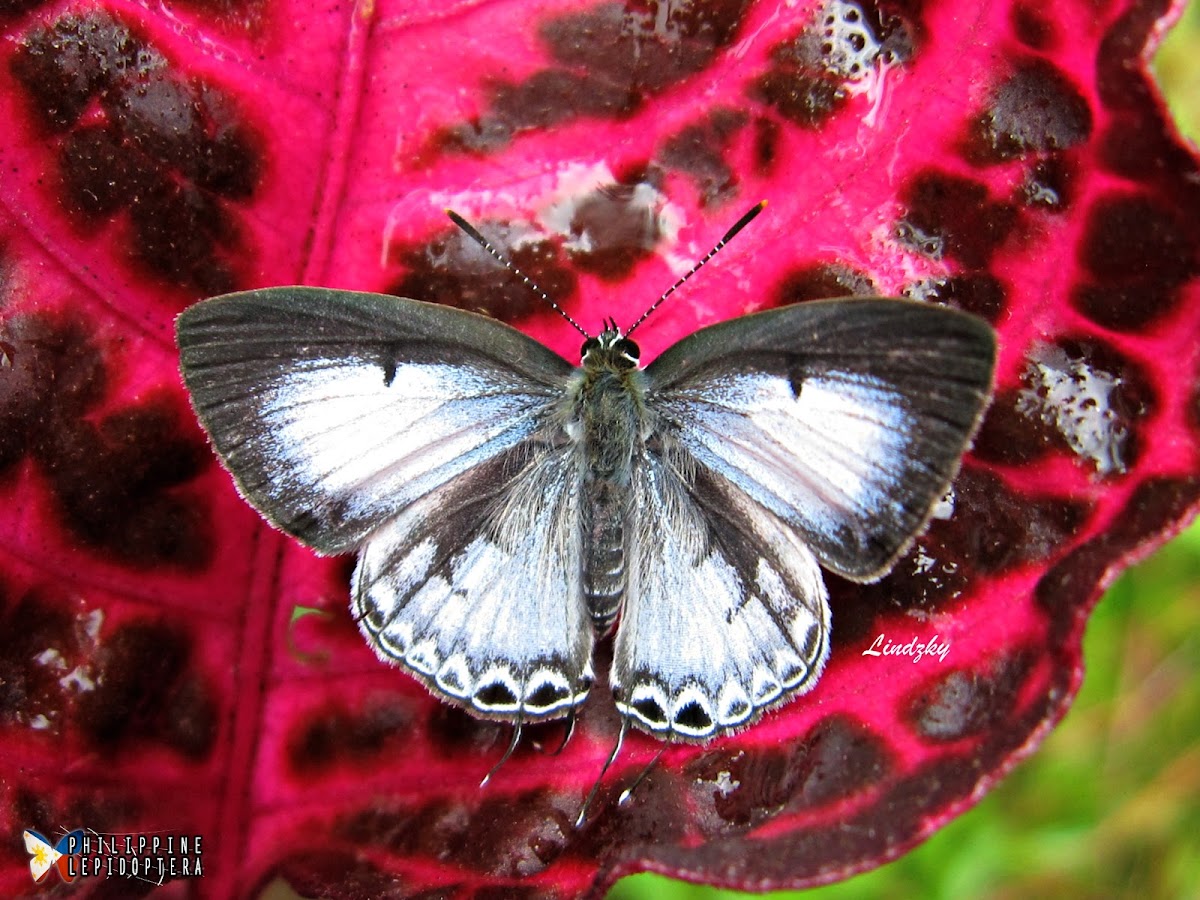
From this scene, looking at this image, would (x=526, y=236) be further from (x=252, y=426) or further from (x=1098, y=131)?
(x=1098, y=131)

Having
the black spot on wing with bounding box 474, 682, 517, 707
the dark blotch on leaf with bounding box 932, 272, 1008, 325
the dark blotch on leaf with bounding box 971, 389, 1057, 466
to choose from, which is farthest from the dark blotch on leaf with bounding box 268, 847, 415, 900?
the dark blotch on leaf with bounding box 932, 272, 1008, 325

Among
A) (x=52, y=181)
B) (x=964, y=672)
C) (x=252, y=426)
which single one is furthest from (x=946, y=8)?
(x=52, y=181)

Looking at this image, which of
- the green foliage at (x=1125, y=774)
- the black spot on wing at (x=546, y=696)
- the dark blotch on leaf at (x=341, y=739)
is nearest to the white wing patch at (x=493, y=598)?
the black spot on wing at (x=546, y=696)

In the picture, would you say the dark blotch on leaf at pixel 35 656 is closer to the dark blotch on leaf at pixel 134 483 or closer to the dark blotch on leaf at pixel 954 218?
the dark blotch on leaf at pixel 134 483

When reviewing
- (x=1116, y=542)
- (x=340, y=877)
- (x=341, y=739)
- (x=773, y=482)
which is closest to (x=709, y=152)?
(x=773, y=482)

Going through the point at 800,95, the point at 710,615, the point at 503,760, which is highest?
the point at 800,95

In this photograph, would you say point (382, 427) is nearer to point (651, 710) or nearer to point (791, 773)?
point (651, 710)

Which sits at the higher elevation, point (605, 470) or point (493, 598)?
point (605, 470)
